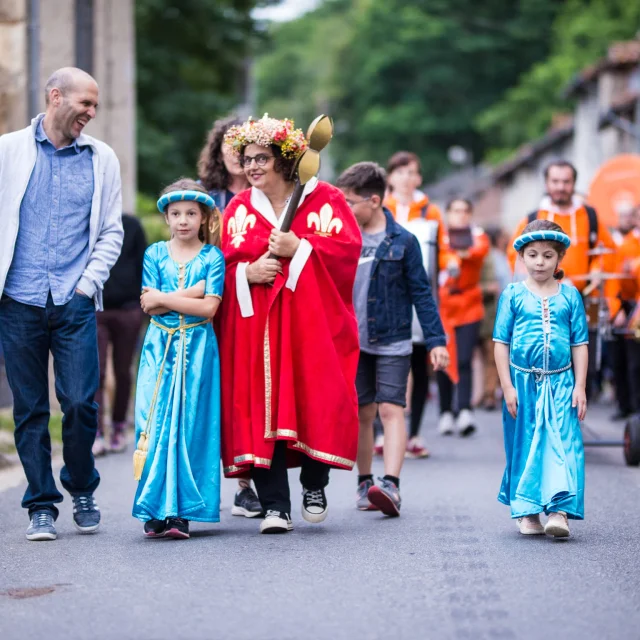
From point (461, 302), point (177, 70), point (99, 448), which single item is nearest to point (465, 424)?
point (461, 302)

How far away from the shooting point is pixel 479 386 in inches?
763

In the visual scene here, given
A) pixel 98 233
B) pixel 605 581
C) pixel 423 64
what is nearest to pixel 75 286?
pixel 98 233

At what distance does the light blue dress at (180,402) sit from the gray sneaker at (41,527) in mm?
446

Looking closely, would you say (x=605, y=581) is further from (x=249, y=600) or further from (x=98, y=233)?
(x=98, y=233)

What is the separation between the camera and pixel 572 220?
10.7 meters

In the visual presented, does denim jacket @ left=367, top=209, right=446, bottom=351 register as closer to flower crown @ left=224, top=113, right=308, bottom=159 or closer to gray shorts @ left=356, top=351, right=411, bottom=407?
gray shorts @ left=356, top=351, right=411, bottom=407

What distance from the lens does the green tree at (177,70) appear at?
93.7 ft

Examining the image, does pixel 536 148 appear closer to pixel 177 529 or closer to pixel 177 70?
pixel 177 70

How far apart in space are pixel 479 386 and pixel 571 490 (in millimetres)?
12336

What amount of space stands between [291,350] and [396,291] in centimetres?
141

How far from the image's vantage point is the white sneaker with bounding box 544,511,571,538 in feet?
23.0

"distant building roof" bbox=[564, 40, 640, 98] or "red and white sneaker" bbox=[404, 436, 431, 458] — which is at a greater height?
"distant building roof" bbox=[564, 40, 640, 98]

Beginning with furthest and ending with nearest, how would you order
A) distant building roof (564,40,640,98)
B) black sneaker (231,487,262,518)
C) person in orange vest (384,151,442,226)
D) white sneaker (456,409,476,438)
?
distant building roof (564,40,640,98) < white sneaker (456,409,476,438) < person in orange vest (384,151,442,226) < black sneaker (231,487,262,518)

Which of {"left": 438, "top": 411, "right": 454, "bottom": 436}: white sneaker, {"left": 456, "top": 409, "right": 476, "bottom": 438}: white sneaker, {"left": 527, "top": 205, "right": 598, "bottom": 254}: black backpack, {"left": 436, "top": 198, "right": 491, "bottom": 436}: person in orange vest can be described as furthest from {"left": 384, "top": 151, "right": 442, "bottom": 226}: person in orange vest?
{"left": 438, "top": 411, "right": 454, "bottom": 436}: white sneaker
